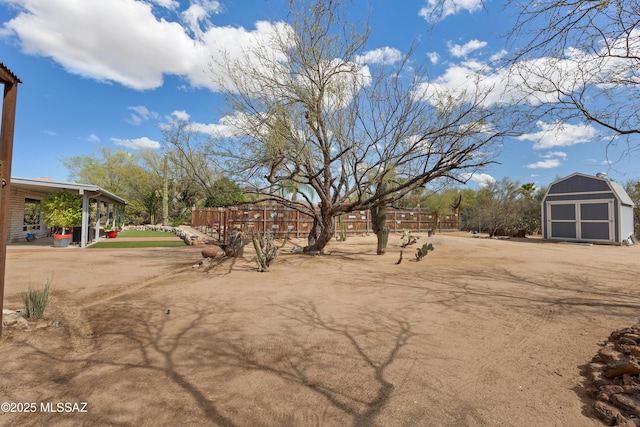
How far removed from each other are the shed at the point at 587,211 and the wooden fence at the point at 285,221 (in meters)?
8.70

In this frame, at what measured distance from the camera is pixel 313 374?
293cm

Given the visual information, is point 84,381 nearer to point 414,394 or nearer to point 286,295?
point 414,394

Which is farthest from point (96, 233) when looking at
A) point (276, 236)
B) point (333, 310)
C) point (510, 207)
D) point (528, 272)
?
point (510, 207)

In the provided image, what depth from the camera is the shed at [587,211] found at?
1641 centimetres

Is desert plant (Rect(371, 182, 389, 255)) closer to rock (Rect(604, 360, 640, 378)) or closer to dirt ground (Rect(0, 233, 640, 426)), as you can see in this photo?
dirt ground (Rect(0, 233, 640, 426))

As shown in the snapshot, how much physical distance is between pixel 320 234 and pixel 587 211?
53.6ft

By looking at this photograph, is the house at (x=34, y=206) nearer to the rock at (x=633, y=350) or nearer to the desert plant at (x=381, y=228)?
the desert plant at (x=381, y=228)

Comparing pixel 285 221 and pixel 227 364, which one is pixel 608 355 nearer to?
pixel 227 364

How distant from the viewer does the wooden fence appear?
17969 mm

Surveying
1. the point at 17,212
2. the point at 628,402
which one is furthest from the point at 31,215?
the point at 628,402

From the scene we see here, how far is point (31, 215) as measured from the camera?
59.1 feet

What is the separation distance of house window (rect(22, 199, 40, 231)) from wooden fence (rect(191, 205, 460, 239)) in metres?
9.53

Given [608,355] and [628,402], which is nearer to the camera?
[628,402]

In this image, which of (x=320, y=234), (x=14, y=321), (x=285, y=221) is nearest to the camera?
(x=14, y=321)
